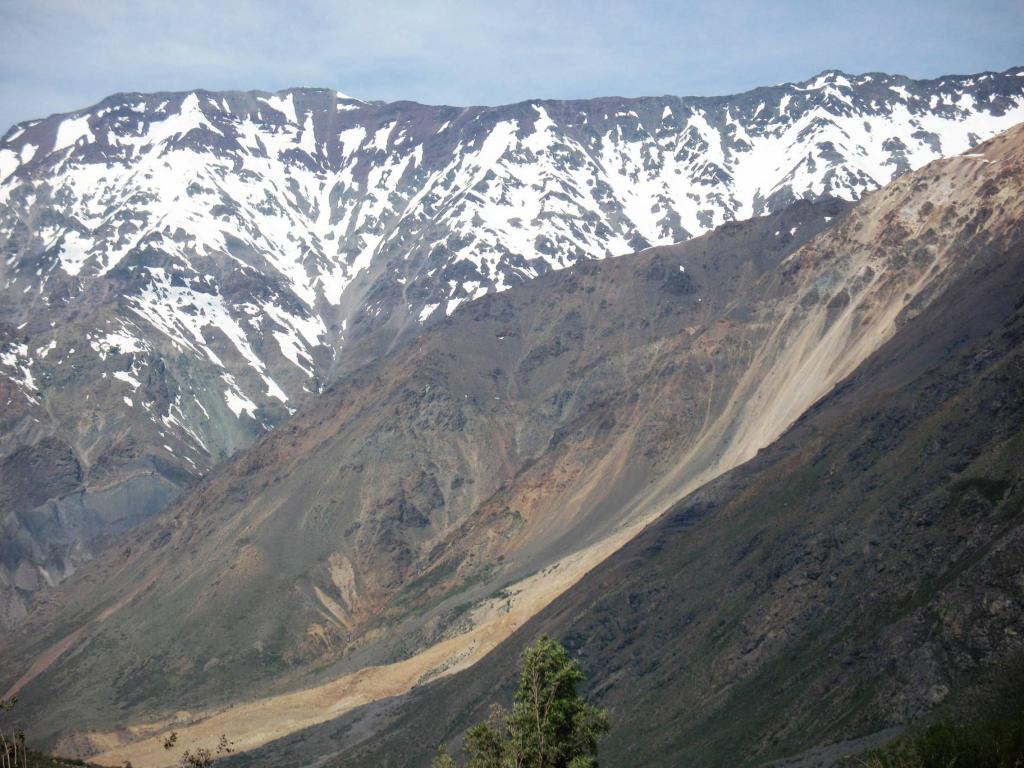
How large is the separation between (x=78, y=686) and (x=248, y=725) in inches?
1745

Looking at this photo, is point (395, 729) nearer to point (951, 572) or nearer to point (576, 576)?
point (576, 576)

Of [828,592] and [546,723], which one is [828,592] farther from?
[546,723]

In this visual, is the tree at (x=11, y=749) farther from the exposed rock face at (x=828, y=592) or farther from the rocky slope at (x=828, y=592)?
the exposed rock face at (x=828, y=592)

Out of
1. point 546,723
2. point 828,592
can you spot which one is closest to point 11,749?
point 546,723

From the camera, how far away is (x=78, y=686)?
196750mm

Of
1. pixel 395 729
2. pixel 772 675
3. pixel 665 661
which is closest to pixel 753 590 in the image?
pixel 665 661

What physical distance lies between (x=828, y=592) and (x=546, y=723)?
183 ft

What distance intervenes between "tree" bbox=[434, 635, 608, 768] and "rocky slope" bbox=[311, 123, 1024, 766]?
25486 millimetres

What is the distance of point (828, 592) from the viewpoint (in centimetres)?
10788

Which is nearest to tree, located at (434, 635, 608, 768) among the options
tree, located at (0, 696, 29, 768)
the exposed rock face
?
tree, located at (0, 696, 29, 768)

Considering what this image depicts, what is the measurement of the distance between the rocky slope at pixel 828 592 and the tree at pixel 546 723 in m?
25.5

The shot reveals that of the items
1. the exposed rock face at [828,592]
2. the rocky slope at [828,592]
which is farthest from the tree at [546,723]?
the rocky slope at [828,592]

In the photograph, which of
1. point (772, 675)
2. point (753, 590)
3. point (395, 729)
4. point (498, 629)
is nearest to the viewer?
point (772, 675)

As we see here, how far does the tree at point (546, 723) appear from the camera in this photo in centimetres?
5631
